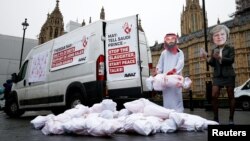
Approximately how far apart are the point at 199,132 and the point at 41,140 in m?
2.31

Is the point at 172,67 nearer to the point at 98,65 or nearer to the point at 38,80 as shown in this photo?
the point at 98,65

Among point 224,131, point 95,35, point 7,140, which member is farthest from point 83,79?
point 224,131

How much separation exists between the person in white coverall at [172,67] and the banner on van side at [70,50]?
214cm

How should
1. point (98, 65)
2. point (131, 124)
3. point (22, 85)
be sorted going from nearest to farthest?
point (131, 124), point (98, 65), point (22, 85)

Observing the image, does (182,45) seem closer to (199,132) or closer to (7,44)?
(7,44)

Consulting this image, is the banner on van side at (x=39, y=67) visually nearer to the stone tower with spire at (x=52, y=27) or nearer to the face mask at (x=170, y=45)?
the face mask at (x=170, y=45)

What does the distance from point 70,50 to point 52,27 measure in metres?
71.9

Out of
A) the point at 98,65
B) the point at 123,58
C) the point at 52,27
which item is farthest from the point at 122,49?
the point at 52,27

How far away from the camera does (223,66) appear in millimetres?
4902

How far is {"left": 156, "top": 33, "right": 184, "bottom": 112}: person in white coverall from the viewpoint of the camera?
5277mm

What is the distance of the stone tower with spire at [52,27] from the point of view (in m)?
75.7

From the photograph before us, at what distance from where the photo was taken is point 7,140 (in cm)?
375

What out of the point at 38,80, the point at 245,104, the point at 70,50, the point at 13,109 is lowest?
the point at 245,104

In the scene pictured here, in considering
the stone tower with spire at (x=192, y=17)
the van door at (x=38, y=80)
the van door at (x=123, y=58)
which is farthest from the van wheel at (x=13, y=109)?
the stone tower with spire at (x=192, y=17)
